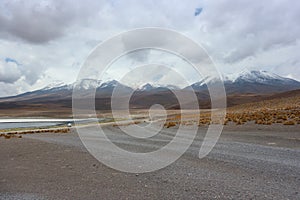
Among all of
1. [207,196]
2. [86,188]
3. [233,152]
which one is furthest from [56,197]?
[233,152]

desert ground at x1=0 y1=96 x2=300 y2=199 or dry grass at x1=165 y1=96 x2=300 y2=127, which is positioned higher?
dry grass at x1=165 y1=96 x2=300 y2=127

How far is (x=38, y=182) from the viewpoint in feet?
24.7

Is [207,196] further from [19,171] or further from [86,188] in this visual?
[19,171]

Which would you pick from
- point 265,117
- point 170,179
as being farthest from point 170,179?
point 265,117

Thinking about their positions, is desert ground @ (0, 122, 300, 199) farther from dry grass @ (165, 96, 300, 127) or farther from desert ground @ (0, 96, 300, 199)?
dry grass @ (165, 96, 300, 127)

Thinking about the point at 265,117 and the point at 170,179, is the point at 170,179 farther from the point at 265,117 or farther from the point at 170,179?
the point at 265,117

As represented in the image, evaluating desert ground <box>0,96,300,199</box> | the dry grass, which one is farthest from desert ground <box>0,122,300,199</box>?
the dry grass

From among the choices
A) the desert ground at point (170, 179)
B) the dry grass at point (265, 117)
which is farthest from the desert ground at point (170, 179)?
the dry grass at point (265, 117)

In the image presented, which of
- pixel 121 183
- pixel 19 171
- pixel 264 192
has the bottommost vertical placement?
pixel 264 192

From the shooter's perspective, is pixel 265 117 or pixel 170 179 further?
pixel 265 117

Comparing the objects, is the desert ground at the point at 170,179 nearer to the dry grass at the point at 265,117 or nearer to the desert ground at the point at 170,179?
the desert ground at the point at 170,179

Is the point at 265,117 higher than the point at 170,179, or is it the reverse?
the point at 265,117

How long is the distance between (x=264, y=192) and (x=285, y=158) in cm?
441

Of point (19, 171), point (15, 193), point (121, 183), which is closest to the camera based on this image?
point (15, 193)
